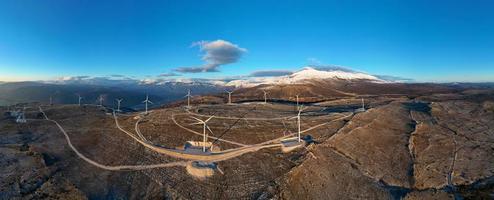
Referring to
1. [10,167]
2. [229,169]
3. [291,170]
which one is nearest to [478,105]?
Answer: [291,170]

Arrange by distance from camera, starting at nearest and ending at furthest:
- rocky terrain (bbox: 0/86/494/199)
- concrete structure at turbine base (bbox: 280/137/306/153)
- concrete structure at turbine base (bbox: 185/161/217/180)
Result: rocky terrain (bbox: 0/86/494/199)
concrete structure at turbine base (bbox: 185/161/217/180)
concrete structure at turbine base (bbox: 280/137/306/153)

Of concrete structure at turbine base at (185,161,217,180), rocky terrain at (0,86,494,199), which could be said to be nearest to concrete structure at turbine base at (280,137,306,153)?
rocky terrain at (0,86,494,199)

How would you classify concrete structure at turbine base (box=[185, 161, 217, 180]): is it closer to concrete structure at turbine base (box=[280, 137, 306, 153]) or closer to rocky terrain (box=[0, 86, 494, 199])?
rocky terrain (box=[0, 86, 494, 199])

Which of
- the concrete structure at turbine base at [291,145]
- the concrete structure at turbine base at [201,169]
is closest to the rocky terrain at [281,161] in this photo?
the concrete structure at turbine base at [201,169]

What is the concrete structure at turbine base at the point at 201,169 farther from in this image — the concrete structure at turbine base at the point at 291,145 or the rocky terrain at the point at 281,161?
the concrete structure at turbine base at the point at 291,145

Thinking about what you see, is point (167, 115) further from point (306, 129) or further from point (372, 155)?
point (372, 155)

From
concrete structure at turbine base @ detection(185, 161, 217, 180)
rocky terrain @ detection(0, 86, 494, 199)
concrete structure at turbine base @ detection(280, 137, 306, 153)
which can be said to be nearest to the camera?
rocky terrain @ detection(0, 86, 494, 199)

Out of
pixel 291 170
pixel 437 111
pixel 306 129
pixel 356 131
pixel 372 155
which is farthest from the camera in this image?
pixel 437 111

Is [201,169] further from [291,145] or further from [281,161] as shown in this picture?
[291,145]
